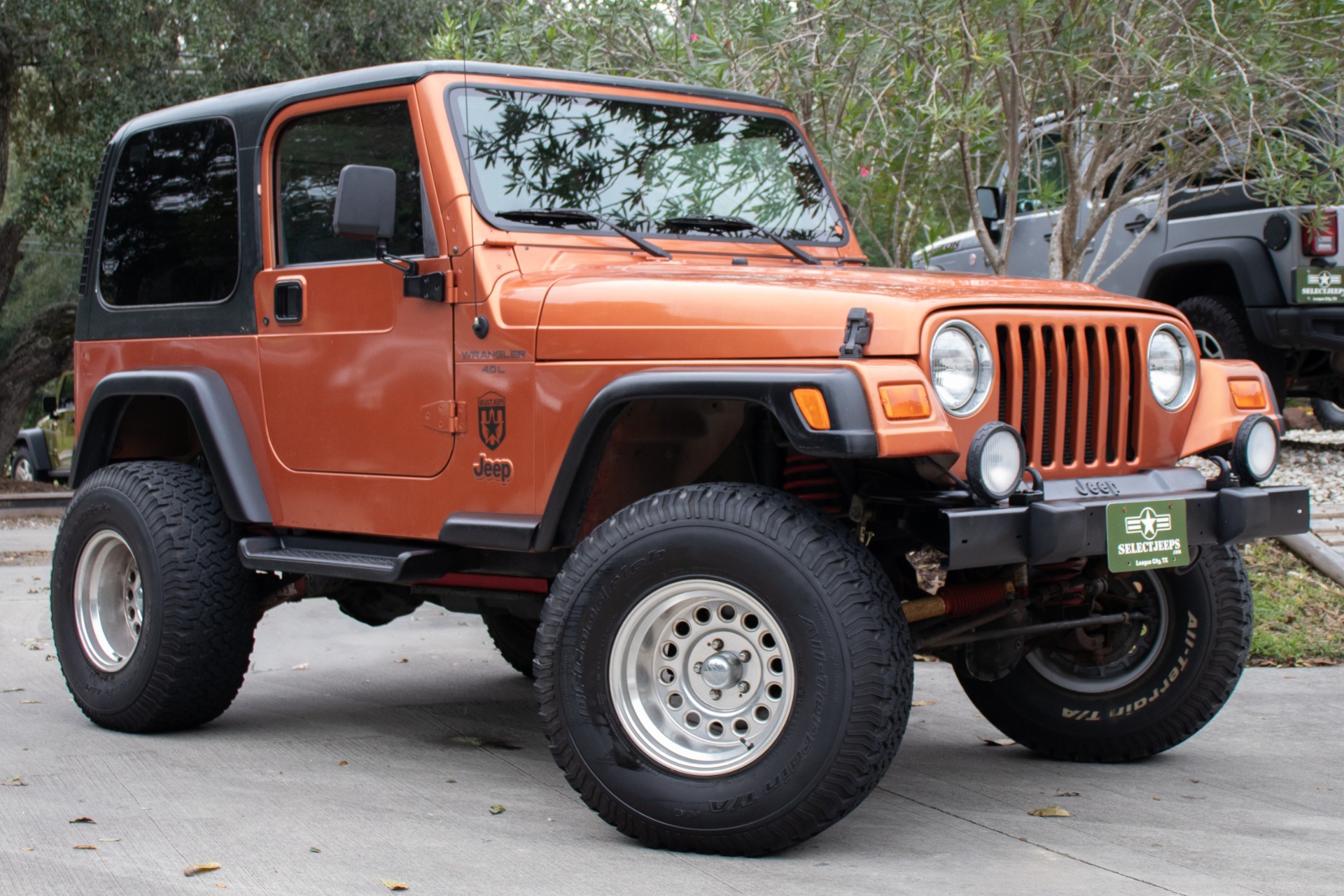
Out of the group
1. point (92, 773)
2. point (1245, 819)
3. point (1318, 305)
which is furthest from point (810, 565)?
point (1318, 305)

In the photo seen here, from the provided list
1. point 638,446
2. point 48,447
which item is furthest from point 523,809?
point 48,447

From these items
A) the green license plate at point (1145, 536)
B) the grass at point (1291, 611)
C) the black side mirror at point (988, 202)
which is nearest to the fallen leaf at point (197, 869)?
A: the green license plate at point (1145, 536)

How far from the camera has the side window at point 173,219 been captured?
17.7 ft

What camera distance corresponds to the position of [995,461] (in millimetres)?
3672

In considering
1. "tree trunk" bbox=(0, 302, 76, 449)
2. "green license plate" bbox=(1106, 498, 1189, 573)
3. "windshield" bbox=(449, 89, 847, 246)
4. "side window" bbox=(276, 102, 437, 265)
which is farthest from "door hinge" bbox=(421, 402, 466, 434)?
"tree trunk" bbox=(0, 302, 76, 449)

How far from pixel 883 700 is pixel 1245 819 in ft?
4.58

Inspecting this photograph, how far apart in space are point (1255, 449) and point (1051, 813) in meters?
1.21

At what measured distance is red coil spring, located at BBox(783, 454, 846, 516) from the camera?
13.9 ft

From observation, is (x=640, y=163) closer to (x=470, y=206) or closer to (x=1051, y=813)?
(x=470, y=206)

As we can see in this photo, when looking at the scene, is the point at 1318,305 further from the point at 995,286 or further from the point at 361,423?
the point at 361,423

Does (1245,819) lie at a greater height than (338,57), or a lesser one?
lesser

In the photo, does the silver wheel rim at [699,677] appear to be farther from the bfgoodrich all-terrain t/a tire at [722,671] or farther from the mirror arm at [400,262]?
the mirror arm at [400,262]

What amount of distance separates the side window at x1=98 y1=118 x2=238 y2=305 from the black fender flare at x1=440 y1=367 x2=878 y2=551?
162 centimetres

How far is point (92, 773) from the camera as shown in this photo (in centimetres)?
477
